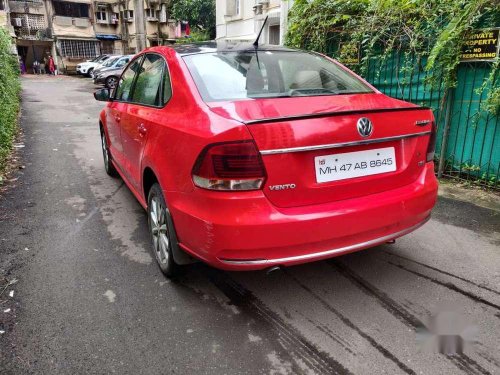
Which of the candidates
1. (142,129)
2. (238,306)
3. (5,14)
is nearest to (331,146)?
(238,306)

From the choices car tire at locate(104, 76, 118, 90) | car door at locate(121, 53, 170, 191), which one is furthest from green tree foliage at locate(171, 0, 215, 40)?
car door at locate(121, 53, 170, 191)

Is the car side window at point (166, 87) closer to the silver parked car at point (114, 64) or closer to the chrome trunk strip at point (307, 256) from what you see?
the chrome trunk strip at point (307, 256)

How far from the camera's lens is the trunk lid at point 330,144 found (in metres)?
2.22

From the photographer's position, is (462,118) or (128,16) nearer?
(462,118)

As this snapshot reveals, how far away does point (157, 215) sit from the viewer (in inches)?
121

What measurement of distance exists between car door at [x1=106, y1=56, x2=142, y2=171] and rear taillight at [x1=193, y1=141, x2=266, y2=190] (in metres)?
2.04

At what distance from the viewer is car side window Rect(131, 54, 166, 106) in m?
3.25

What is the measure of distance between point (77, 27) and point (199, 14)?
15.1m

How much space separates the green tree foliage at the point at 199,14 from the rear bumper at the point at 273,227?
1019 inches

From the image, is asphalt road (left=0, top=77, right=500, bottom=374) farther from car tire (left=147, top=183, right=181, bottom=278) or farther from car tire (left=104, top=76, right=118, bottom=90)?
car tire (left=104, top=76, right=118, bottom=90)

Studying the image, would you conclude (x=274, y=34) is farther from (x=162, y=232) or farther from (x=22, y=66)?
(x=22, y=66)

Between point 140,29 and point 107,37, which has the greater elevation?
point 107,37

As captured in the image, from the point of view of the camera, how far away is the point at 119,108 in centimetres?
419

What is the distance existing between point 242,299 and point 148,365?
78 cm
